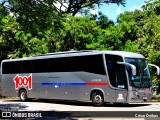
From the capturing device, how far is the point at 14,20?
10.4 metres

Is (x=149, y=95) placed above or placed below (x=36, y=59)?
below

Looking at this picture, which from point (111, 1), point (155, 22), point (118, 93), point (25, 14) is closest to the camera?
point (25, 14)

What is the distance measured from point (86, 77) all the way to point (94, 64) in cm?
100

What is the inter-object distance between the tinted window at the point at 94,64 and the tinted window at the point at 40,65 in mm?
3504

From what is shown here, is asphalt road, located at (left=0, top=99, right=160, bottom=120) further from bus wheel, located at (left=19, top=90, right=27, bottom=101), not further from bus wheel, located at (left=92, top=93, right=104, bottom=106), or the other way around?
bus wheel, located at (left=19, top=90, right=27, bottom=101)

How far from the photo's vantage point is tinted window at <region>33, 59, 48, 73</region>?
873 inches

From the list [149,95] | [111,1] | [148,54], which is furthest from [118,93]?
[111,1]

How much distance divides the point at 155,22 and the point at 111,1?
26.7 feet

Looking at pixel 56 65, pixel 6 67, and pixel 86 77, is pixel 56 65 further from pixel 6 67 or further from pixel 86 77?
pixel 6 67

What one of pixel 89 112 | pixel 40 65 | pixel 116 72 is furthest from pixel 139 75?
pixel 40 65

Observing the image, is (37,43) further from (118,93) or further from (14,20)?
(14,20)

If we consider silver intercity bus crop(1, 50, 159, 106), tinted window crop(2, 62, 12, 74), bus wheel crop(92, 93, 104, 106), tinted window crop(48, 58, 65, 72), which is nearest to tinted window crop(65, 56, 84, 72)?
silver intercity bus crop(1, 50, 159, 106)

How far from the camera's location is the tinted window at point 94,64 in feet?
62.0

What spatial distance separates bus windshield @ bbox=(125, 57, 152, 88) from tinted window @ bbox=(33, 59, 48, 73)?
19.9 ft
